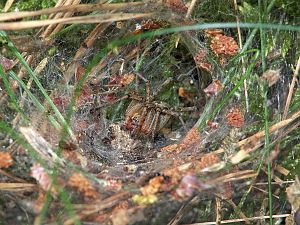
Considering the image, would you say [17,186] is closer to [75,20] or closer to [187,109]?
[75,20]

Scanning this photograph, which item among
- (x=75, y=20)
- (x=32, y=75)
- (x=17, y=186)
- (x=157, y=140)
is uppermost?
(x=75, y=20)

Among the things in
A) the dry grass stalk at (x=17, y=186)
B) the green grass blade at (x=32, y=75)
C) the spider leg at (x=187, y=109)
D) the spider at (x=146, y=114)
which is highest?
the green grass blade at (x=32, y=75)

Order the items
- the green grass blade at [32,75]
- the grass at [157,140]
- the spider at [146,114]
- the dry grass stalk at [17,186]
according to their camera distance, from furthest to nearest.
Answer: the spider at [146,114] < the green grass blade at [32,75] < the dry grass stalk at [17,186] < the grass at [157,140]

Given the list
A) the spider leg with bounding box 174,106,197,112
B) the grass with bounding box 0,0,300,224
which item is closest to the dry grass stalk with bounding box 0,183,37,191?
the grass with bounding box 0,0,300,224

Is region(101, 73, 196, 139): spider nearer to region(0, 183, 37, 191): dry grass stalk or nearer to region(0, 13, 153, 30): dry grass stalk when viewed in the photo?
region(0, 13, 153, 30): dry grass stalk

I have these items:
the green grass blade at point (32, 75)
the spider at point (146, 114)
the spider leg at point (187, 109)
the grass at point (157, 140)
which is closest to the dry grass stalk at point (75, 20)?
the grass at point (157, 140)

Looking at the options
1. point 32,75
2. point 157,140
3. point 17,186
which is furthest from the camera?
point 157,140

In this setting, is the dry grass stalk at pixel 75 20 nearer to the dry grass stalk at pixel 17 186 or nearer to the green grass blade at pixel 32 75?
the green grass blade at pixel 32 75

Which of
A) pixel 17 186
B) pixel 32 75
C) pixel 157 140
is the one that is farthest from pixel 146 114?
pixel 17 186

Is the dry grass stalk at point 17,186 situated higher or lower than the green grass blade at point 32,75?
lower
